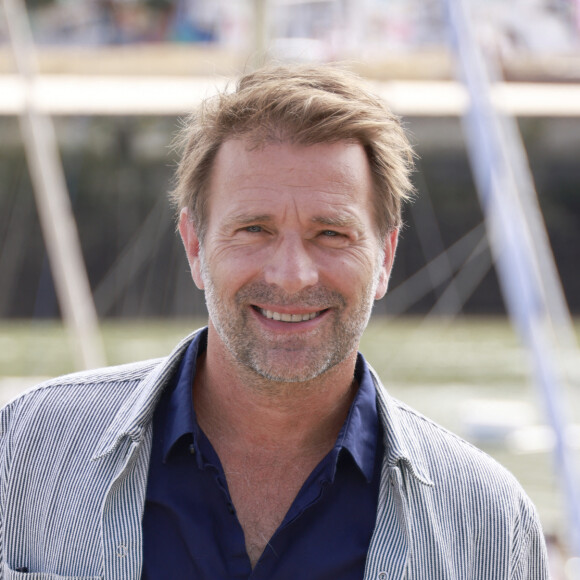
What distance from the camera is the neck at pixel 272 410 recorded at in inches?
70.1

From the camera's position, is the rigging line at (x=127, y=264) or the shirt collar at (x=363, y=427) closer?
the shirt collar at (x=363, y=427)

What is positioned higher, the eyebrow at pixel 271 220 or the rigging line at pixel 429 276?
the rigging line at pixel 429 276

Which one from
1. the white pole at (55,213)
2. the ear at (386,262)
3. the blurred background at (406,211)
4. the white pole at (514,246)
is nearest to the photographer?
the ear at (386,262)

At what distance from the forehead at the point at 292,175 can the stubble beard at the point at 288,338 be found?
0.50ft

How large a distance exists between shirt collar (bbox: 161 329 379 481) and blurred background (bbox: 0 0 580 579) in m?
6.21

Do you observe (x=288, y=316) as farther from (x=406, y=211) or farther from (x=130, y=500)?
(x=406, y=211)

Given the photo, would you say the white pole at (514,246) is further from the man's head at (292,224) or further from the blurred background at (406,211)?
the blurred background at (406,211)

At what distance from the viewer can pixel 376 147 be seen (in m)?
1.82

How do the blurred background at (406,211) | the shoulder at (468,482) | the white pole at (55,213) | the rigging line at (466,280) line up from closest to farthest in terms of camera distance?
the shoulder at (468,482)
the white pole at (55,213)
the blurred background at (406,211)
the rigging line at (466,280)

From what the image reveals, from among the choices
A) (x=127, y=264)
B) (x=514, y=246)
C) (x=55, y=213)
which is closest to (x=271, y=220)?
(x=514, y=246)

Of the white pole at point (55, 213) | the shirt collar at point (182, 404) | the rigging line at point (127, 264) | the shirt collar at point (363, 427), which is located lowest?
the shirt collar at point (363, 427)

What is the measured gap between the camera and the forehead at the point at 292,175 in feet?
5.63

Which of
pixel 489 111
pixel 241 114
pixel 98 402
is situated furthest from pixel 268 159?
pixel 489 111

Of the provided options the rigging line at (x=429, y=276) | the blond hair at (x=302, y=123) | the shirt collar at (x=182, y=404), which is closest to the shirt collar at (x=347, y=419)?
the shirt collar at (x=182, y=404)
